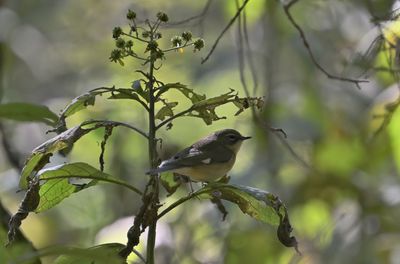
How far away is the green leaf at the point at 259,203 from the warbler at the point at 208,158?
53 centimetres

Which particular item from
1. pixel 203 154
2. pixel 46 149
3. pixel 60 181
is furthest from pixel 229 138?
pixel 46 149

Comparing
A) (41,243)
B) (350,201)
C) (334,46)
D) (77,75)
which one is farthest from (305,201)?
(77,75)

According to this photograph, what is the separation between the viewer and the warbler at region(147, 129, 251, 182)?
9.23 feet

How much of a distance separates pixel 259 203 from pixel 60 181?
0.49m

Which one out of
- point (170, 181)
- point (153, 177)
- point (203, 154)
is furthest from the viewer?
point (203, 154)

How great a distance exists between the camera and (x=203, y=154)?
3182 millimetres

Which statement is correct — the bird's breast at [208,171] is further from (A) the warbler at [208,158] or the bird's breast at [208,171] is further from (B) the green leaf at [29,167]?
(B) the green leaf at [29,167]

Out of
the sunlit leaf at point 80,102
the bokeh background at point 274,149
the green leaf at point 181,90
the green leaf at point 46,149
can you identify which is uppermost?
the sunlit leaf at point 80,102

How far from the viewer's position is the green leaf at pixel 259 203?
6.38 feet

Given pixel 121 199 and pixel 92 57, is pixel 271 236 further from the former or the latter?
pixel 92 57

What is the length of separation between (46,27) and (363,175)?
3.27 metres

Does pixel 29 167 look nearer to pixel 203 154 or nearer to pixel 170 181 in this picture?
pixel 170 181

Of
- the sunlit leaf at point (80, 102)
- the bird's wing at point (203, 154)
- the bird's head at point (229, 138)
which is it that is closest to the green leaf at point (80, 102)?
the sunlit leaf at point (80, 102)

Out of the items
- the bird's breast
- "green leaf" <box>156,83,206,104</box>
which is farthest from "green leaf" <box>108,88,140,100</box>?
the bird's breast
